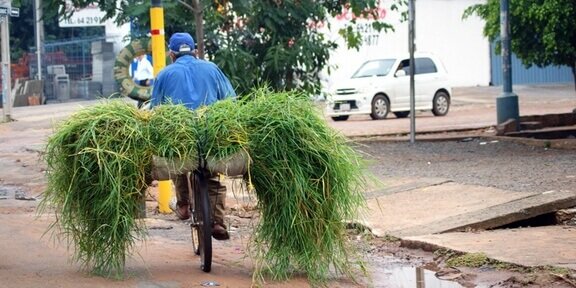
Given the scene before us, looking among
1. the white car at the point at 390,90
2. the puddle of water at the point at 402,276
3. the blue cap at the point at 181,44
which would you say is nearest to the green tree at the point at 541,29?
the white car at the point at 390,90

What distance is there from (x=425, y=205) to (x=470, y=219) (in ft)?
4.23

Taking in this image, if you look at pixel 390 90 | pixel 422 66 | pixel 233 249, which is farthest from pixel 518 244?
pixel 422 66

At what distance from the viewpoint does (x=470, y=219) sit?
9844 mm

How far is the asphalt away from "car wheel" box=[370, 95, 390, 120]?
583 inches

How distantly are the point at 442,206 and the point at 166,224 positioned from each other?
8.68 feet

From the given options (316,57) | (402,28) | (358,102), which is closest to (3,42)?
(358,102)

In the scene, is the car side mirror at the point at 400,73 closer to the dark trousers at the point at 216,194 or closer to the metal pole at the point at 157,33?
the metal pole at the point at 157,33

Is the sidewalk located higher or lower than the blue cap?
lower

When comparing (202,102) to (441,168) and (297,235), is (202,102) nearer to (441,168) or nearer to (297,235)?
(297,235)

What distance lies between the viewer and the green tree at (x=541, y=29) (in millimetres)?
19516

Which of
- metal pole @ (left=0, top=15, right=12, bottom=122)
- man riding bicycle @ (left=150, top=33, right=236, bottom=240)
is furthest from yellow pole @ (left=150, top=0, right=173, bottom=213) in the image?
metal pole @ (left=0, top=15, right=12, bottom=122)

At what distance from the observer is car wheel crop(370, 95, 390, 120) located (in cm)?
2808

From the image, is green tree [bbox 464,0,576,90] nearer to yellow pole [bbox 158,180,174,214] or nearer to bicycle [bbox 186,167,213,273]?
yellow pole [bbox 158,180,174,214]

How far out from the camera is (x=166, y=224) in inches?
421
